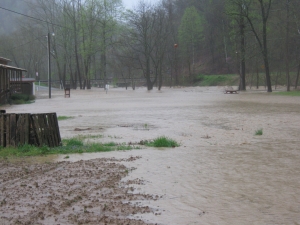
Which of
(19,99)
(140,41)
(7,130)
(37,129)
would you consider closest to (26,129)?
(37,129)

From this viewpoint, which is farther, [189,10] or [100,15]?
[189,10]

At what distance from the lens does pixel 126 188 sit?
725 cm

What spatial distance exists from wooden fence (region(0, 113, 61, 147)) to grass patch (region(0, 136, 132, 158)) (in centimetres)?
29

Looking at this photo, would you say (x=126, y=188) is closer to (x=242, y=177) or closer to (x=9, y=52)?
(x=242, y=177)

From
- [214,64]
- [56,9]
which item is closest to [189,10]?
[214,64]

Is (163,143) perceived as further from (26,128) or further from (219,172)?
(26,128)

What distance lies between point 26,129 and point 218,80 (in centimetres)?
7793

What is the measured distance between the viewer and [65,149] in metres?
11.5

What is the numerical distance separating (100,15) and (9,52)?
24331 millimetres

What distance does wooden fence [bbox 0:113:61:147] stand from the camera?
37.2ft

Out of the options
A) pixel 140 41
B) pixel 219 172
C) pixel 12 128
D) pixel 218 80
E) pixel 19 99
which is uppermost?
pixel 140 41

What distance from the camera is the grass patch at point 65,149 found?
10898 millimetres

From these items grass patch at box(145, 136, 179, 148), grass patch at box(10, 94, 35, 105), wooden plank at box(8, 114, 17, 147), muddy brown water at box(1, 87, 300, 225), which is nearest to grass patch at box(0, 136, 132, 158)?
wooden plank at box(8, 114, 17, 147)

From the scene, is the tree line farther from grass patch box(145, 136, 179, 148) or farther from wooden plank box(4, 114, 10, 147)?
wooden plank box(4, 114, 10, 147)
